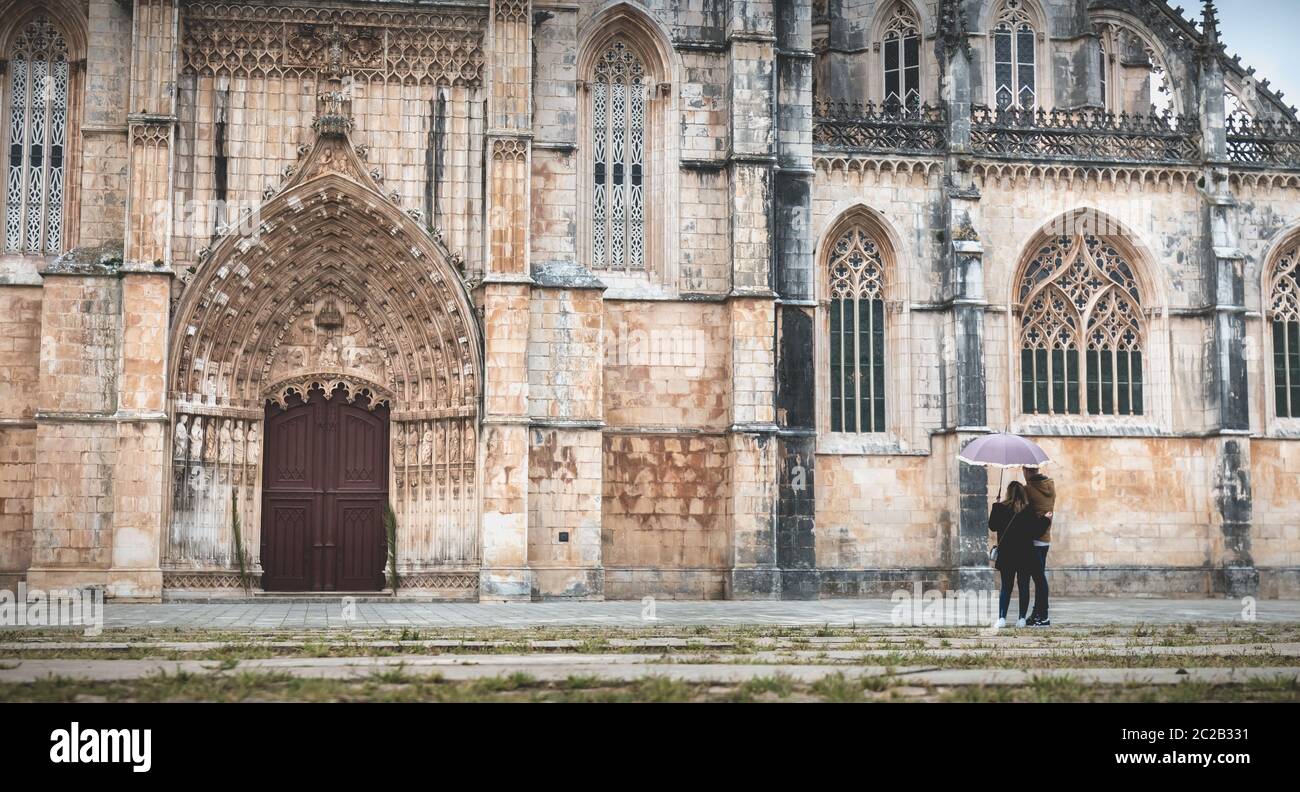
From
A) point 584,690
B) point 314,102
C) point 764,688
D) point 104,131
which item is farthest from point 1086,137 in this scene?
point 584,690

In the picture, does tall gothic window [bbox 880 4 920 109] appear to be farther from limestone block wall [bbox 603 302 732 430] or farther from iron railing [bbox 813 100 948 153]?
limestone block wall [bbox 603 302 732 430]

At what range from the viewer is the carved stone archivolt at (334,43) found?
2498cm

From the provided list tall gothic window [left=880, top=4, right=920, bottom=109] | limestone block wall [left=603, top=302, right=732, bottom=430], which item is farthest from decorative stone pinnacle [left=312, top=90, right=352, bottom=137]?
tall gothic window [left=880, top=4, right=920, bottom=109]

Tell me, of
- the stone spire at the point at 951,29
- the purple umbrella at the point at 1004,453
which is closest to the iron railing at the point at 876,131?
the stone spire at the point at 951,29

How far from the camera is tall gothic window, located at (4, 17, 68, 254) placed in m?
25.0

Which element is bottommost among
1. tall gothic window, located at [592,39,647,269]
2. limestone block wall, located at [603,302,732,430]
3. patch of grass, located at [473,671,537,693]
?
patch of grass, located at [473,671,537,693]

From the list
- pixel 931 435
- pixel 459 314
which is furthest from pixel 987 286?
pixel 459 314

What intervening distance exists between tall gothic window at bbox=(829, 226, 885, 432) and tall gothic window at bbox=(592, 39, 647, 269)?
424 cm

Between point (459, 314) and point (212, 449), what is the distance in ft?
16.1

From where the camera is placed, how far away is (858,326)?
28109mm

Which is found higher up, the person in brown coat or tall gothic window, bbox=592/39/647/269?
tall gothic window, bbox=592/39/647/269

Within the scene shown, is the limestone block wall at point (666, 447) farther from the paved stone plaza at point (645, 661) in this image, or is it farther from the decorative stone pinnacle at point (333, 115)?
the paved stone plaza at point (645, 661)

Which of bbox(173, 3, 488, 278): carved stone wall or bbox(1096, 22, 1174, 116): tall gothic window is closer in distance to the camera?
bbox(173, 3, 488, 278): carved stone wall

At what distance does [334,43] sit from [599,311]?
6.74 m
